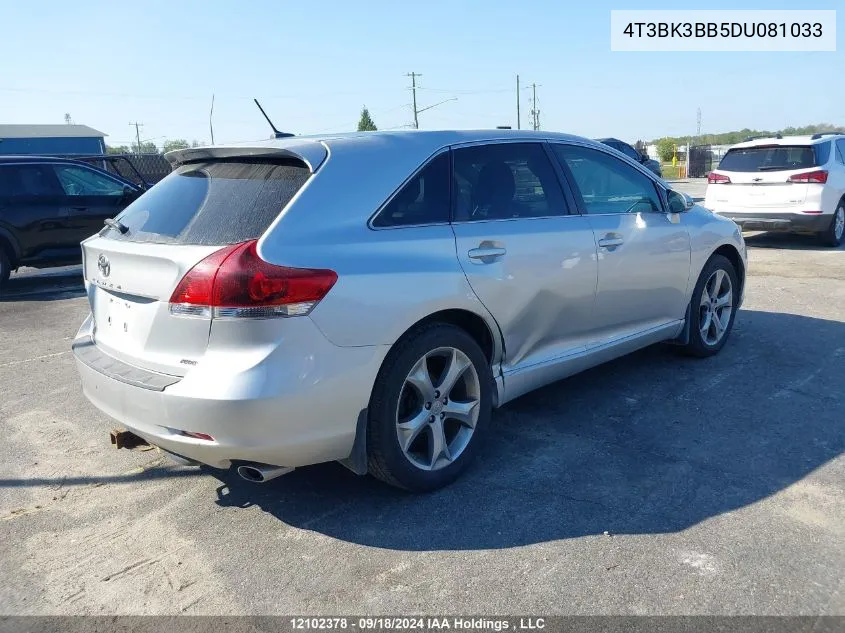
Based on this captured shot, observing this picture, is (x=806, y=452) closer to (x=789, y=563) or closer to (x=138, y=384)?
(x=789, y=563)

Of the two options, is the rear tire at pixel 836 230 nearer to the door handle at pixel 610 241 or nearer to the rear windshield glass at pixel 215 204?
the door handle at pixel 610 241

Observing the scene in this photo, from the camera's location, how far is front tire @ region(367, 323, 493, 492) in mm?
3232

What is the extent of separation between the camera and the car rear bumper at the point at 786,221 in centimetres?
1065

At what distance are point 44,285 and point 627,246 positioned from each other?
861 cm

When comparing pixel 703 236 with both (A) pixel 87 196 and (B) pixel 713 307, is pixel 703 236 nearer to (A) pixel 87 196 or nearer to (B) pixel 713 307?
(B) pixel 713 307

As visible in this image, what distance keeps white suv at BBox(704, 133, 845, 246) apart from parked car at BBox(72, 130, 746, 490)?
751 centimetres

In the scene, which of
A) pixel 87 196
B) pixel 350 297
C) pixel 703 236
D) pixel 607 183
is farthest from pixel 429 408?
pixel 87 196

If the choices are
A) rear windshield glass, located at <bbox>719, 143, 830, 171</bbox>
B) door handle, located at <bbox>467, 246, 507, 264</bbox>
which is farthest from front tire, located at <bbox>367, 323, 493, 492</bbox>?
rear windshield glass, located at <bbox>719, 143, 830, 171</bbox>

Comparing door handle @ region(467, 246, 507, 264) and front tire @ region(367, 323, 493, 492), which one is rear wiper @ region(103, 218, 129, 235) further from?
door handle @ region(467, 246, 507, 264)

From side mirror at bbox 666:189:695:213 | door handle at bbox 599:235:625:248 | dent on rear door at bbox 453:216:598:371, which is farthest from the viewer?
side mirror at bbox 666:189:695:213

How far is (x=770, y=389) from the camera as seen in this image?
4816 millimetres

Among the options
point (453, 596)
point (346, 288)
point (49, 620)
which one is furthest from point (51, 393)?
point (453, 596)

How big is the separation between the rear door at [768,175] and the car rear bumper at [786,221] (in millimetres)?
105

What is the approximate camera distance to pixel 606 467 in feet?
12.3
